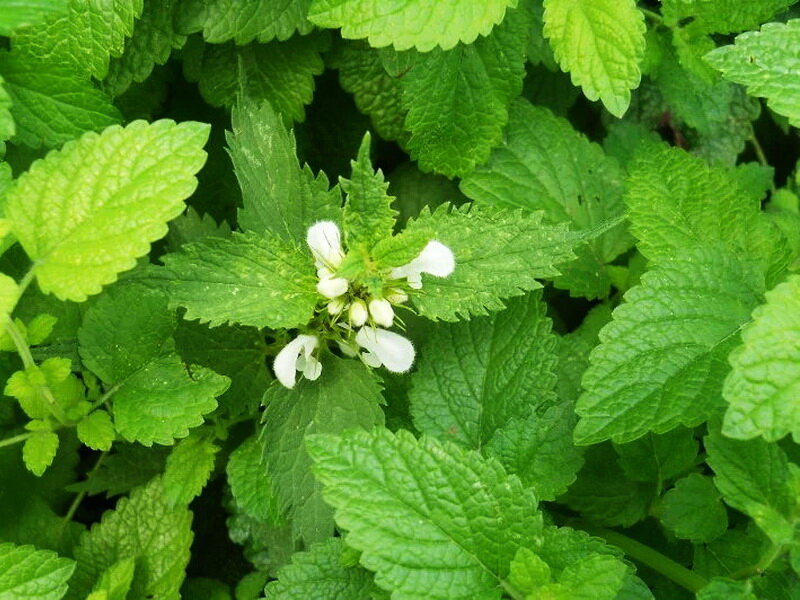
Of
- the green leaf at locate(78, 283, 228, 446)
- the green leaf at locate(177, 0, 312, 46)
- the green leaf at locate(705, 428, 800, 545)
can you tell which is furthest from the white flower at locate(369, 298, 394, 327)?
the green leaf at locate(177, 0, 312, 46)

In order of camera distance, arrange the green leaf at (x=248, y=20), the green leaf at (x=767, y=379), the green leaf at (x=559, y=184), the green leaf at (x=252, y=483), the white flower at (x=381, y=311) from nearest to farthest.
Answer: the green leaf at (x=767, y=379), the white flower at (x=381, y=311), the green leaf at (x=252, y=483), the green leaf at (x=248, y=20), the green leaf at (x=559, y=184)

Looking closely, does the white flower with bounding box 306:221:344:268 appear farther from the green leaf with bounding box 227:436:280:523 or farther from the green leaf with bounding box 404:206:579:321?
the green leaf with bounding box 227:436:280:523

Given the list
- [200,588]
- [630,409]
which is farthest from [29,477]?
[630,409]

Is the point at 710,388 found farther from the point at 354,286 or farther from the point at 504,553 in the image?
the point at 354,286

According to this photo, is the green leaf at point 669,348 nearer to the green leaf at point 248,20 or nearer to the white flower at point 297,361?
the white flower at point 297,361

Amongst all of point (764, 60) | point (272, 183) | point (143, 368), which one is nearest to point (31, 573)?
point (143, 368)

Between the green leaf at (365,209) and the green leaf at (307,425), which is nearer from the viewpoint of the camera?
the green leaf at (365,209)

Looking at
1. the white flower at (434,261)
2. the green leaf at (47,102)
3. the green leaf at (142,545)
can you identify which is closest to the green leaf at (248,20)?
the green leaf at (47,102)
